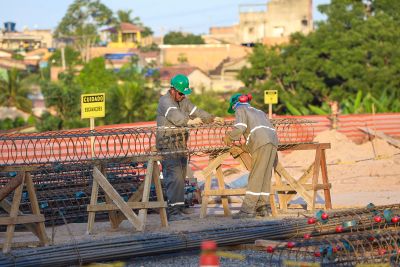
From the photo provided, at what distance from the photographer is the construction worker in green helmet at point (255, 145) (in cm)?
1375

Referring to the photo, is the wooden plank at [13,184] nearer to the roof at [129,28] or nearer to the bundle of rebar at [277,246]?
the bundle of rebar at [277,246]

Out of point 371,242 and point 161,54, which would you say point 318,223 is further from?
point 161,54

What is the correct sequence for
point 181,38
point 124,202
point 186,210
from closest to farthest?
1. point 124,202
2. point 186,210
3. point 181,38

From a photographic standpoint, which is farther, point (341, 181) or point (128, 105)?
point (128, 105)

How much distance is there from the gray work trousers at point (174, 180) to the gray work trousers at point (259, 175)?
1.03m

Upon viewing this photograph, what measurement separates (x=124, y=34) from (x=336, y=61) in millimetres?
72548

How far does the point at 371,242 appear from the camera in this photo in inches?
440

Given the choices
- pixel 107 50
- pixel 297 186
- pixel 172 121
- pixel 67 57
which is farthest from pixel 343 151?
pixel 107 50

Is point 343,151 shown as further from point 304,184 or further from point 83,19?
point 83,19

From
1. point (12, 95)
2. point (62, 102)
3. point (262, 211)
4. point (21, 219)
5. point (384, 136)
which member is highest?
point (21, 219)

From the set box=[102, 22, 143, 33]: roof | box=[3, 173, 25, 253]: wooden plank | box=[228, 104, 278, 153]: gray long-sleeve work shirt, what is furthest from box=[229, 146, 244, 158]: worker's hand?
box=[102, 22, 143, 33]: roof

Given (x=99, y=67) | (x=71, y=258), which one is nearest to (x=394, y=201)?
(x=71, y=258)

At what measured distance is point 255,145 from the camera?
1379cm

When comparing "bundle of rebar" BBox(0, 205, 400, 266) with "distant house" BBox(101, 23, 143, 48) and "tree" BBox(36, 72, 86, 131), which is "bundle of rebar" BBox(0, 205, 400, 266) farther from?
"distant house" BBox(101, 23, 143, 48)
